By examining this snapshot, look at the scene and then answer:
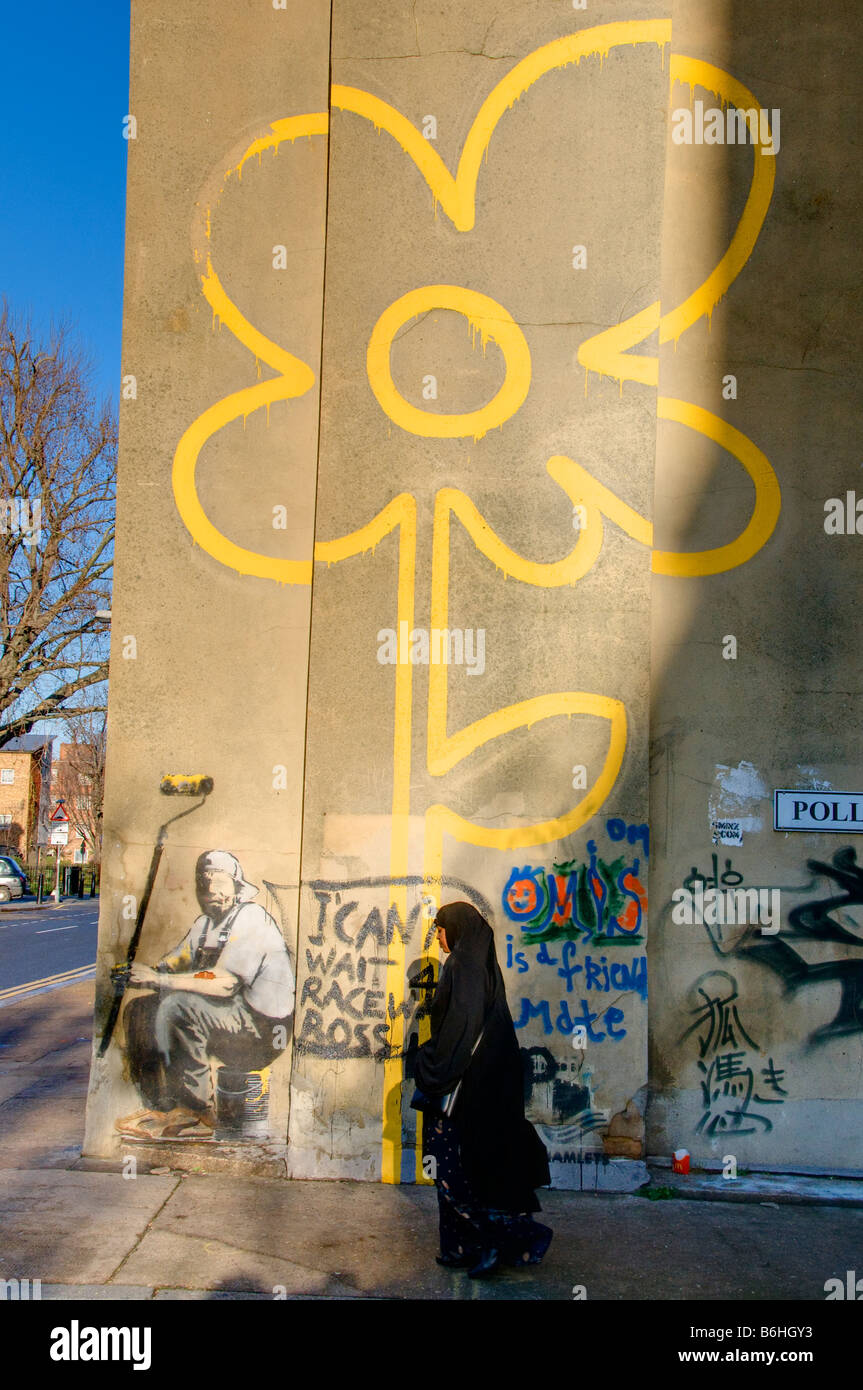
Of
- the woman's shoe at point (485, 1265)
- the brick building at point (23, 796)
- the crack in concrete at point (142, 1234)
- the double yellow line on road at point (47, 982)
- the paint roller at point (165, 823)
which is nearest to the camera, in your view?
the crack in concrete at point (142, 1234)

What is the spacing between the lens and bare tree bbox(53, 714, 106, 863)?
46062mm

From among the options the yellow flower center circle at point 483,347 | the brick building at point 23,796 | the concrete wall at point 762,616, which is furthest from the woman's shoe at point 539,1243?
the brick building at point 23,796

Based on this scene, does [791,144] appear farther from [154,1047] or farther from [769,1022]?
[154,1047]

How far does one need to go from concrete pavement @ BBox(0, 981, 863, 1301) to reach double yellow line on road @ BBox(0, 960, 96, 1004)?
698cm

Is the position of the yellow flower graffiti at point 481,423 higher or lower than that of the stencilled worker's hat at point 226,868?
higher

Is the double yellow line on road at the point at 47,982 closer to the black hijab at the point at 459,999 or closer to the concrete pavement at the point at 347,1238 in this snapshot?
the concrete pavement at the point at 347,1238

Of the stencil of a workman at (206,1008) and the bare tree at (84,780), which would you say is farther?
the bare tree at (84,780)

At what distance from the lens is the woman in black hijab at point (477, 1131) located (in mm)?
5043

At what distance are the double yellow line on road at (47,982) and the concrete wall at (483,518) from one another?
25.3 feet

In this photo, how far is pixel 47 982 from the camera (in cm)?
1484

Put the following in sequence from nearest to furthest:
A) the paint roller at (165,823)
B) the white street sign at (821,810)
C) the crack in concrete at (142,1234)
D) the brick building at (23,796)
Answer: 1. the crack in concrete at (142,1234)
2. the paint roller at (165,823)
3. the white street sign at (821,810)
4. the brick building at (23,796)

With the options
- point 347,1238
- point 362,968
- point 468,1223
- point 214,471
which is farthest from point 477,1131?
point 214,471

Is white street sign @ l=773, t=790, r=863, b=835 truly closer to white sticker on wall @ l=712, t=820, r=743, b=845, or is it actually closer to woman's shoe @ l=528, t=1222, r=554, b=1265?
white sticker on wall @ l=712, t=820, r=743, b=845
